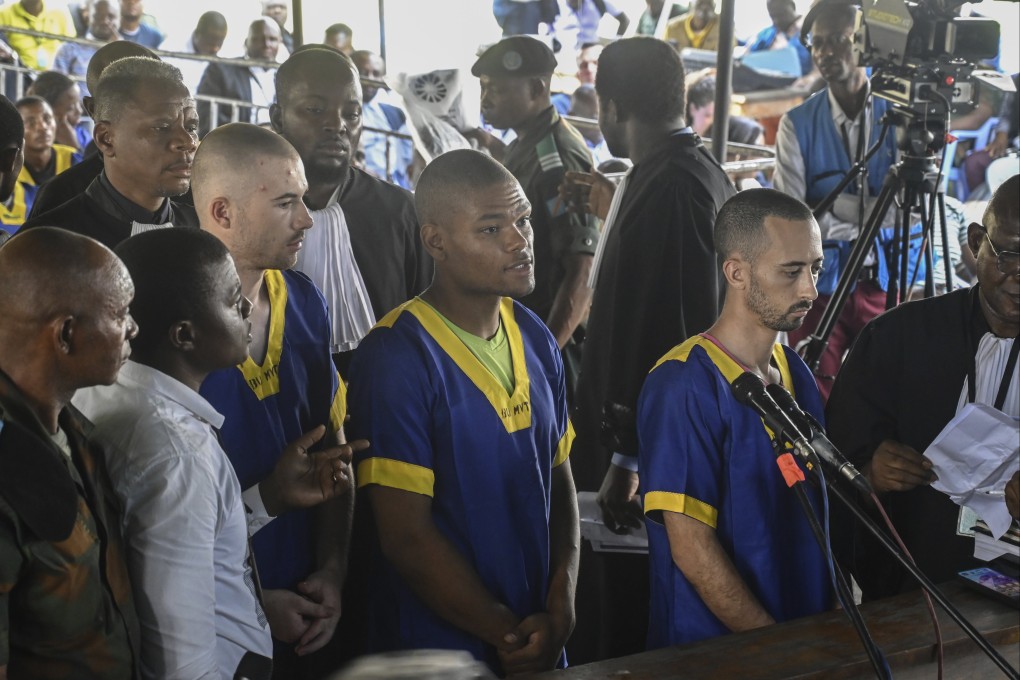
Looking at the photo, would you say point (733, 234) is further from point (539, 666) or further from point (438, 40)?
point (438, 40)

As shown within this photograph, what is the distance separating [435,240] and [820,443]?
1.07 metres

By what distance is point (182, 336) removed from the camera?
1.82 meters

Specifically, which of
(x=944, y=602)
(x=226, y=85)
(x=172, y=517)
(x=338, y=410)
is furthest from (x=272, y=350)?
(x=226, y=85)

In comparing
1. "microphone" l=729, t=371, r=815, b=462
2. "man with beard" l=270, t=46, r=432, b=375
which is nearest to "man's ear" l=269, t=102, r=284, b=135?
"man with beard" l=270, t=46, r=432, b=375

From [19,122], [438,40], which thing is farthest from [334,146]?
[438,40]

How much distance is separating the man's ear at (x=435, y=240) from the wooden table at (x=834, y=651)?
0.94 meters

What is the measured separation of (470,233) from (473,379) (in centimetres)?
32

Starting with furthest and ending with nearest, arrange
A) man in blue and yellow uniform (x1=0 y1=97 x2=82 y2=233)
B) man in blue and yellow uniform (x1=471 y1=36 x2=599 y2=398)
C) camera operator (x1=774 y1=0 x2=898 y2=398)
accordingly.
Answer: man in blue and yellow uniform (x1=0 y1=97 x2=82 y2=233)
camera operator (x1=774 y1=0 x2=898 y2=398)
man in blue and yellow uniform (x1=471 y1=36 x2=599 y2=398)

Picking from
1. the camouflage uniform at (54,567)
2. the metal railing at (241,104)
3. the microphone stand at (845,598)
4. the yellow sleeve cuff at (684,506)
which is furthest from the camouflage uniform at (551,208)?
the metal railing at (241,104)

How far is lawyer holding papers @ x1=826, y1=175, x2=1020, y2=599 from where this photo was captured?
2.30 metres

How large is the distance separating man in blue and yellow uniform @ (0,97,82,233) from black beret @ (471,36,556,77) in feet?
7.75

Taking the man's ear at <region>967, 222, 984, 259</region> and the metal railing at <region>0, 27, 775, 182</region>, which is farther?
the metal railing at <region>0, 27, 775, 182</region>

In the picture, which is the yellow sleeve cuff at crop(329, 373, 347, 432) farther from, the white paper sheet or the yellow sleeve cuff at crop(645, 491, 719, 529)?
the white paper sheet

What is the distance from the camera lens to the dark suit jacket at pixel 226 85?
7.27 m
